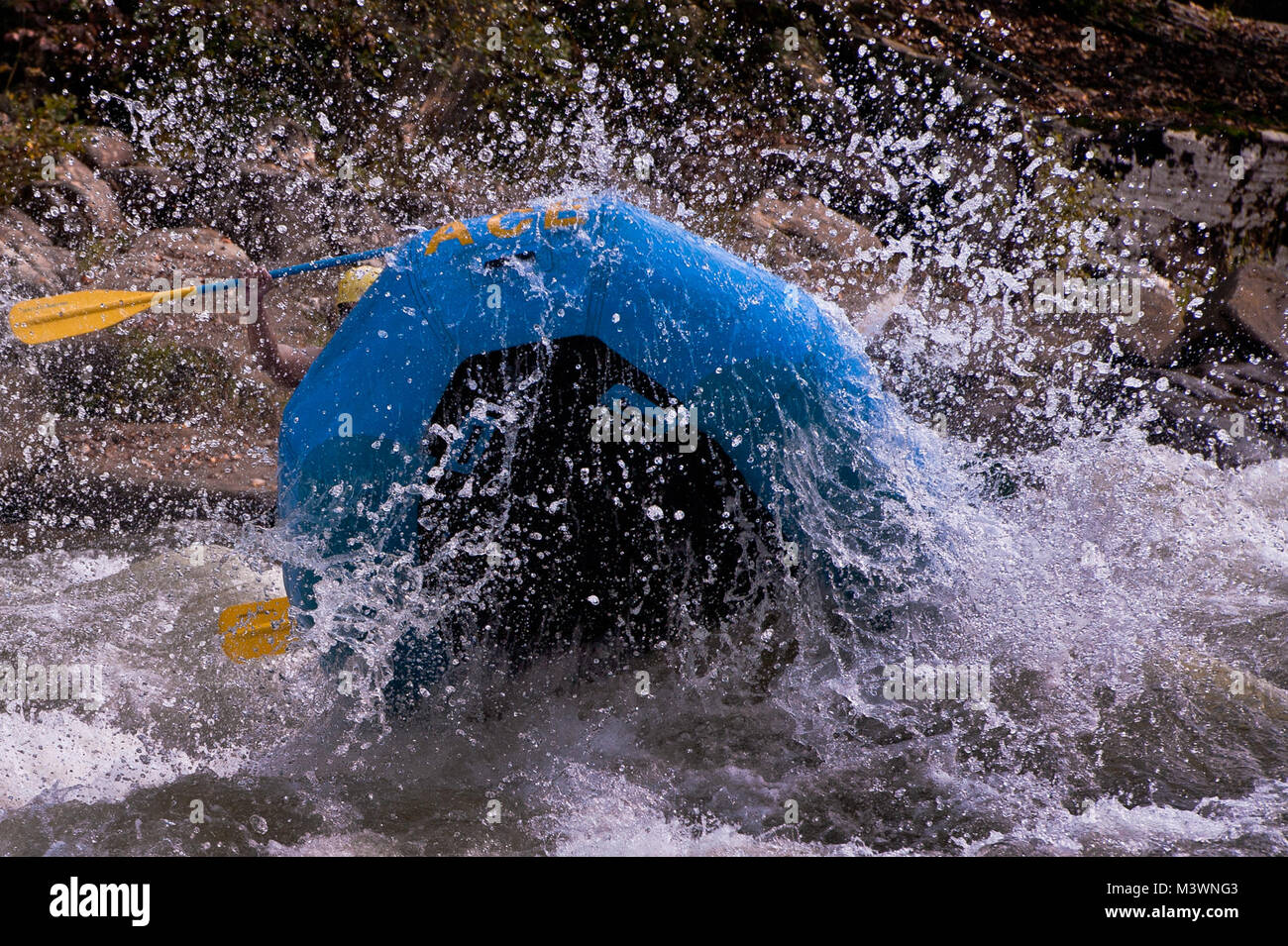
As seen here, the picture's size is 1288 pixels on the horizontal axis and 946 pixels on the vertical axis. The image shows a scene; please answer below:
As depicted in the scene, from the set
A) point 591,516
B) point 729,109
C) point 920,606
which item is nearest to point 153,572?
point 591,516

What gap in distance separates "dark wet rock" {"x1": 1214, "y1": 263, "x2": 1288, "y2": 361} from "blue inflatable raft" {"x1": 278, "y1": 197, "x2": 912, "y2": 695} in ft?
15.7

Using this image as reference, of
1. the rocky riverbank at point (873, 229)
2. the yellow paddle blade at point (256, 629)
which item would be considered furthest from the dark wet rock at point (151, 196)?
the yellow paddle blade at point (256, 629)

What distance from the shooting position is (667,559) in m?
2.52

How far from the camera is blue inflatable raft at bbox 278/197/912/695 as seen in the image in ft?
7.75

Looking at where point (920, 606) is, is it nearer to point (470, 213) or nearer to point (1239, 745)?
point (1239, 745)

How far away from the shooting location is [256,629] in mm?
2855

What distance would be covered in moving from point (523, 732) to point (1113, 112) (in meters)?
6.95

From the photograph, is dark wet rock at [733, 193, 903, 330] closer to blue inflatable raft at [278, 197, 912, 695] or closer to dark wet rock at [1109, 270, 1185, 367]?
dark wet rock at [1109, 270, 1185, 367]

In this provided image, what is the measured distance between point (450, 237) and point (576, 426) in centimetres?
54

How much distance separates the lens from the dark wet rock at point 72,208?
5531 mm

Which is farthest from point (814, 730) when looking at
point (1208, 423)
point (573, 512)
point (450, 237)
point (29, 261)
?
point (29, 261)
